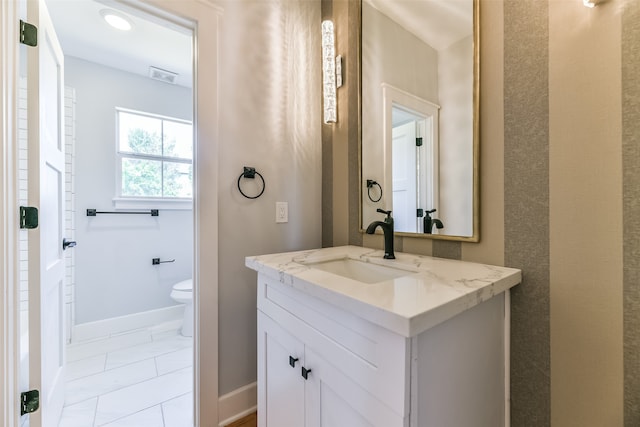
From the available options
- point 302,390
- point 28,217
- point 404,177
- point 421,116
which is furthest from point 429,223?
point 28,217

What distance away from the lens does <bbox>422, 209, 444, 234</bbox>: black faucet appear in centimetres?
119

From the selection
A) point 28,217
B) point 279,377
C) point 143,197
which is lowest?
point 279,377

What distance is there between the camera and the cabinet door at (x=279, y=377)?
955mm

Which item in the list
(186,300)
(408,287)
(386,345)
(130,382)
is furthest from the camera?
(186,300)

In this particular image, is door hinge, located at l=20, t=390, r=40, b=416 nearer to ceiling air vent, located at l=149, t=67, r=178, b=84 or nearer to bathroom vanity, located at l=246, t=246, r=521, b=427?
bathroom vanity, located at l=246, t=246, r=521, b=427

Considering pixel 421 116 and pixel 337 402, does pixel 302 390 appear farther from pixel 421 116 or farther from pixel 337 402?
pixel 421 116

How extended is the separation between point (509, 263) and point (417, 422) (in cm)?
66

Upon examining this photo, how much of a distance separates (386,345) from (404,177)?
34.3 inches

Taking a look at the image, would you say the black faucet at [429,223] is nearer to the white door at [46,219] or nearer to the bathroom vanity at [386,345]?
the bathroom vanity at [386,345]

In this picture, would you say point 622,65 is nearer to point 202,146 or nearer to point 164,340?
point 202,146

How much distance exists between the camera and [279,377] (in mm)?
1064

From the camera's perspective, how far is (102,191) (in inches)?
100

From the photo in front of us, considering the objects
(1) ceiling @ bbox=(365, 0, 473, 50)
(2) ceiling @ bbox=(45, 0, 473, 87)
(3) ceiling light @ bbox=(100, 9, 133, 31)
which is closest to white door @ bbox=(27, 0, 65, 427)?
(2) ceiling @ bbox=(45, 0, 473, 87)

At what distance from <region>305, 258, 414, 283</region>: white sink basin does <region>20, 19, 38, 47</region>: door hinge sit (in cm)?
135
